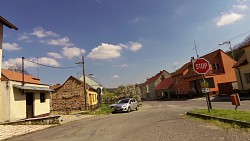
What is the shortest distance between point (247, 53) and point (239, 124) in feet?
86.6

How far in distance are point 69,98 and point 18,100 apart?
16.2m

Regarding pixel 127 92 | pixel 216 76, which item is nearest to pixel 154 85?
pixel 127 92

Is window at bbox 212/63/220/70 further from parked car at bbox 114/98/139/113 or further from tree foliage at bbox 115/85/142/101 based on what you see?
tree foliage at bbox 115/85/142/101

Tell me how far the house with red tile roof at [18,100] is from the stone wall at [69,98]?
10.4 meters

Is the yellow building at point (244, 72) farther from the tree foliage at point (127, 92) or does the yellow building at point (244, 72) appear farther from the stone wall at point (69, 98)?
the tree foliage at point (127, 92)

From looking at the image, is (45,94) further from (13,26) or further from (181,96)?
(181,96)

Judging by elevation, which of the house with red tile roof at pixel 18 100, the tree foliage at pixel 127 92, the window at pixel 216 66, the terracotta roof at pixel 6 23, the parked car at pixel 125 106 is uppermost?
the terracotta roof at pixel 6 23

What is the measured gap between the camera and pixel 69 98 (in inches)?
1335

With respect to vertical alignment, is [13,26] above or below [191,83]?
above

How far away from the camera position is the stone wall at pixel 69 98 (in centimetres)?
3331

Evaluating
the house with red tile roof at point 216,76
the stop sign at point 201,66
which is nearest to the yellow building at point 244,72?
the house with red tile roof at point 216,76

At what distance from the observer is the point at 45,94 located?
2353 cm

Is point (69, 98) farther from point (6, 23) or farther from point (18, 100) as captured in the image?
point (6, 23)

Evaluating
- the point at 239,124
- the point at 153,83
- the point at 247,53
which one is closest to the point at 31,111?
the point at 239,124
